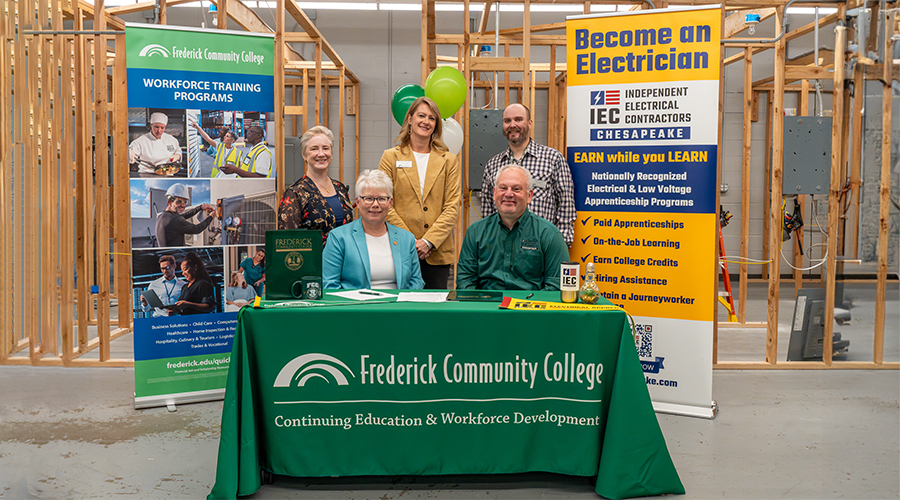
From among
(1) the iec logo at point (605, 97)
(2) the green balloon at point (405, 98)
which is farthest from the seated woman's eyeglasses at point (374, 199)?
(2) the green balloon at point (405, 98)

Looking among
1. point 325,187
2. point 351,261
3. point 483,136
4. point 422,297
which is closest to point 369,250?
point 351,261

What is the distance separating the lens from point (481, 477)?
2.38 metres

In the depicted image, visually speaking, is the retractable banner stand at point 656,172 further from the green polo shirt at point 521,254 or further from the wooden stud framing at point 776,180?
the wooden stud framing at point 776,180

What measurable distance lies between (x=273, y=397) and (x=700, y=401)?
218 cm

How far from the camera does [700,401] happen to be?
3170 millimetres

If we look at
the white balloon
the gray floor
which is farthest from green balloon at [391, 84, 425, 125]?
the gray floor

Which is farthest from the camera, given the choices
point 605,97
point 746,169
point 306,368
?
point 746,169

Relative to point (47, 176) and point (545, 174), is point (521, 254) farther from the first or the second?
Answer: point (47, 176)

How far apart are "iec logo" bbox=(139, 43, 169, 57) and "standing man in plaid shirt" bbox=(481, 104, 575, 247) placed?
5.99 ft

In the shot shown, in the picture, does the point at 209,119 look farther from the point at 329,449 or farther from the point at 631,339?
the point at 631,339

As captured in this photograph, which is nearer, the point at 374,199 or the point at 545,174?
the point at 374,199

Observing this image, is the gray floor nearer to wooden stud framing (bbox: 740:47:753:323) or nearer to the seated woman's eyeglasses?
the seated woman's eyeglasses

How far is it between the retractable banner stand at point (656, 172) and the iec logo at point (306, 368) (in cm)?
176

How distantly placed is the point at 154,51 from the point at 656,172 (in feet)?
8.82
